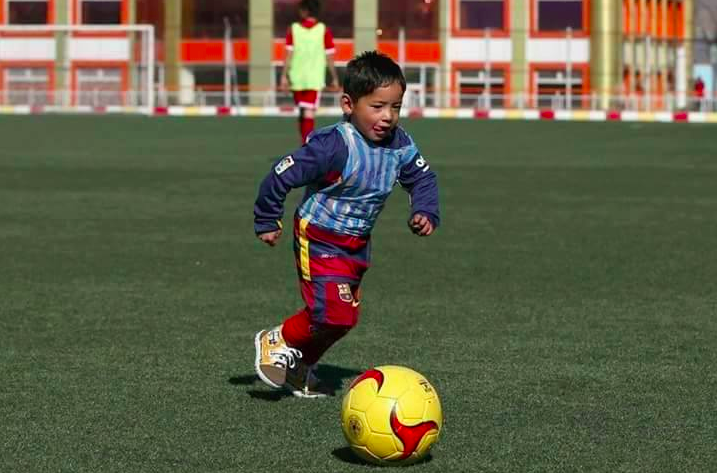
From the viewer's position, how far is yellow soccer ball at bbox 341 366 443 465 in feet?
19.2

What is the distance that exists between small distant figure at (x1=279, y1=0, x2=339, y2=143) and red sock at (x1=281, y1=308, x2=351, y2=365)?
14517 millimetres

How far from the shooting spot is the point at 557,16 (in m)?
69.6

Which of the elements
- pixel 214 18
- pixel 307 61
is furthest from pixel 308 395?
pixel 214 18

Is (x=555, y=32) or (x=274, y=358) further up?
(x=555, y=32)

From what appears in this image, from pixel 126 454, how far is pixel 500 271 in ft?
19.8

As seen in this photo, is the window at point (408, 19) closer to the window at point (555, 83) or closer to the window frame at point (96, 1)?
the window at point (555, 83)

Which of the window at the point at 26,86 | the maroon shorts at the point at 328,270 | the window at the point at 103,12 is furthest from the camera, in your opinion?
the window at the point at 103,12

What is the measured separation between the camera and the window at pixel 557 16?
69.5 m

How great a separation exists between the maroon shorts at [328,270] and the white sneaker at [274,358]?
205 millimetres

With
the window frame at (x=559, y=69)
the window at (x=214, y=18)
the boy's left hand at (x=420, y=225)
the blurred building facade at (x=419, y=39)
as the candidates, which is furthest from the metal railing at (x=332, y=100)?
the boy's left hand at (x=420, y=225)

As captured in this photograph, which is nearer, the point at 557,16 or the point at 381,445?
the point at 381,445

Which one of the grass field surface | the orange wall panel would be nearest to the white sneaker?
the grass field surface

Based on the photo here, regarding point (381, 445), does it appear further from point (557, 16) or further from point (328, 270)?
point (557, 16)

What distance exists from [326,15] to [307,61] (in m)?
48.1
